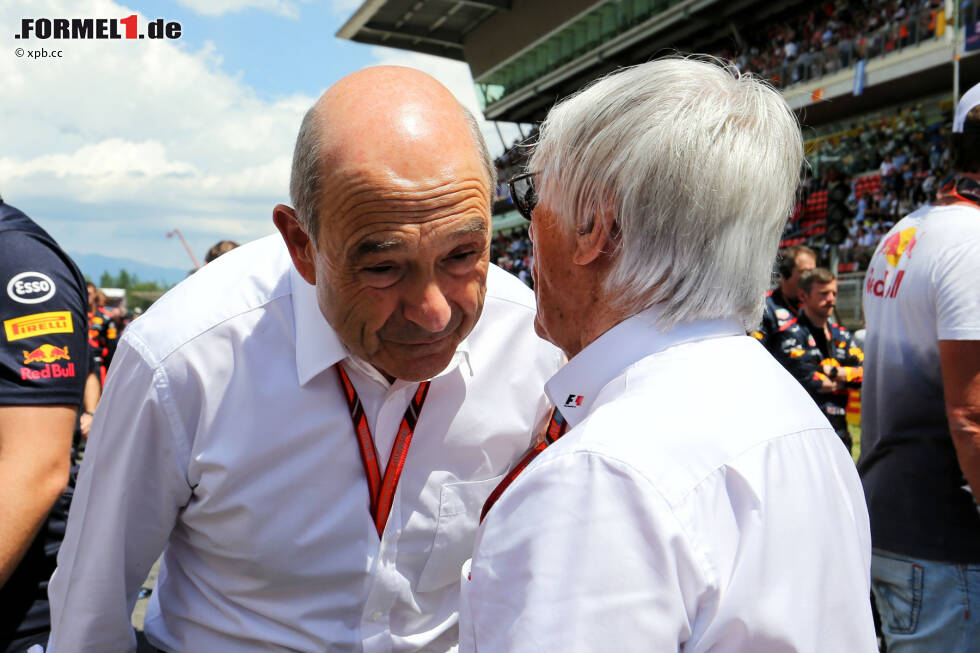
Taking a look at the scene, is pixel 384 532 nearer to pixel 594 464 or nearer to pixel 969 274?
pixel 594 464

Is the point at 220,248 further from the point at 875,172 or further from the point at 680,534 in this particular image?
the point at 875,172

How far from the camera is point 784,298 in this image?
5863 millimetres

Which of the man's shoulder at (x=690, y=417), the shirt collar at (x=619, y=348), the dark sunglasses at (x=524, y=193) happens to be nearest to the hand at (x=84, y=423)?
the dark sunglasses at (x=524, y=193)

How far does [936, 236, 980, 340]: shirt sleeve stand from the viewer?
215 centimetres

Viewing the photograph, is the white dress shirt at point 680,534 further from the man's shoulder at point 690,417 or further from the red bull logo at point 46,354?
the red bull logo at point 46,354

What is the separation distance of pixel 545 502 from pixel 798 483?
370 millimetres

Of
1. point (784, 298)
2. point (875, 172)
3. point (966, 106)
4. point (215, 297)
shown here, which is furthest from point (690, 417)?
point (875, 172)

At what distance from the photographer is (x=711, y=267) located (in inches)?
48.4

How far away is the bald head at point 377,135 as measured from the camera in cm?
153

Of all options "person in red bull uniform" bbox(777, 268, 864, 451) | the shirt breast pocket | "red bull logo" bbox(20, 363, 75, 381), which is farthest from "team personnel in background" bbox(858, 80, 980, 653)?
"person in red bull uniform" bbox(777, 268, 864, 451)

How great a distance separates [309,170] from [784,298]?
16.5 ft

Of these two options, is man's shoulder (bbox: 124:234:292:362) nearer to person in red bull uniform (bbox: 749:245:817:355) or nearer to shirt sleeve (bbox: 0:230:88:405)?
shirt sleeve (bbox: 0:230:88:405)

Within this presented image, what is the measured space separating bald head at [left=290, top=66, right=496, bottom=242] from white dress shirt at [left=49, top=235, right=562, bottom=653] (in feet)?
1.08

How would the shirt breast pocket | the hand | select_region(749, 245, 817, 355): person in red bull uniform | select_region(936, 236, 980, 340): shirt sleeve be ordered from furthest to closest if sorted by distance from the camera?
select_region(749, 245, 817, 355): person in red bull uniform
the hand
select_region(936, 236, 980, 340): shirt sleeve
the shirt breast pocket
